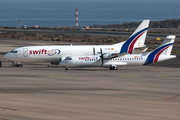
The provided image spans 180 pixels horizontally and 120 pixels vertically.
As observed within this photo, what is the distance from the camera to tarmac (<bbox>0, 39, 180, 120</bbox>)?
22466 mm

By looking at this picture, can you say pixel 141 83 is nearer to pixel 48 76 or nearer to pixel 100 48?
pixel 48 76

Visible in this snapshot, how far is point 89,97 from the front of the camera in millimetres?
29156

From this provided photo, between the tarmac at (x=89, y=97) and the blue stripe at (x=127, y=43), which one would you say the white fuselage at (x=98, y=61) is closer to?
the blue stripe at (x=127, y=43)

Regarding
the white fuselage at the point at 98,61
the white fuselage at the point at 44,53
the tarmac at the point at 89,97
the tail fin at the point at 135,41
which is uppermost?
the tail fin at the point at 135,41

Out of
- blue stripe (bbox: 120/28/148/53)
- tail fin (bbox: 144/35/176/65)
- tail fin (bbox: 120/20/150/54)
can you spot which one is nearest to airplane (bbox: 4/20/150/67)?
blue stripe (bbox: 120/28/148/53)

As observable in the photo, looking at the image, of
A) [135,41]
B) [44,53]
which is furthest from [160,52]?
[44,53]

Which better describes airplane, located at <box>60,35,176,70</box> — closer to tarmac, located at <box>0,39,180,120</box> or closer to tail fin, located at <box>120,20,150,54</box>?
tail fin, located at <box>120,20,150,54</box>

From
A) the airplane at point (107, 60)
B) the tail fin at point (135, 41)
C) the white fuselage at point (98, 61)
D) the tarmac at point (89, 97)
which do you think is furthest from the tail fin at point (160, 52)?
the tarmac at point (89, 97)

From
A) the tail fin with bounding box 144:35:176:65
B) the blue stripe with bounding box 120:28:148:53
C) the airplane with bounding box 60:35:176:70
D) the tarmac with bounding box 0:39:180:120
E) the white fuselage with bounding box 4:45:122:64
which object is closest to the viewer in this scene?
the tarmac with bounding box 0:39:180:120

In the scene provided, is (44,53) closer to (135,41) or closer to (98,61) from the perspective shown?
(98,61)

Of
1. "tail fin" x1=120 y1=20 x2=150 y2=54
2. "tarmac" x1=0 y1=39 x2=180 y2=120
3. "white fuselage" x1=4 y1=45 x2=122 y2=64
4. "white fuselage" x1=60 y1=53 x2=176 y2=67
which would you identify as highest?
"tail fin" x1=120 y1=20 x2=150 y2=54

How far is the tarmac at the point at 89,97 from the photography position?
73.7 feet

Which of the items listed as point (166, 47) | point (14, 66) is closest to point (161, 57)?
point (166, 47)

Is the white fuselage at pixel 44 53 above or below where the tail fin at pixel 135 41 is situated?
below
